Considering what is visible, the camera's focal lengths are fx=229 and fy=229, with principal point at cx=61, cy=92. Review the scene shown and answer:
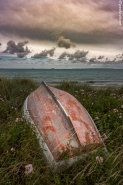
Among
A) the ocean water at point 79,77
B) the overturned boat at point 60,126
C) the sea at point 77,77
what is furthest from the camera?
the ocean water at point 79,77

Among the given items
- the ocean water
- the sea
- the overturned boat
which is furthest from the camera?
the ocean water

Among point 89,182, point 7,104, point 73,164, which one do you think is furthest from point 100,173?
point 7,104

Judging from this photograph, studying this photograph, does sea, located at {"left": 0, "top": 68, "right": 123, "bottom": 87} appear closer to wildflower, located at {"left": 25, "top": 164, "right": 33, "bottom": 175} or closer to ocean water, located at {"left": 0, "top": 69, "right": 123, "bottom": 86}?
ocean water, located at {"left": 0, "top": 69, "right": 123, "bottom": 86}

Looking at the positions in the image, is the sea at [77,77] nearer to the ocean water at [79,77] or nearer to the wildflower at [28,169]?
the ocean water at [79,77]

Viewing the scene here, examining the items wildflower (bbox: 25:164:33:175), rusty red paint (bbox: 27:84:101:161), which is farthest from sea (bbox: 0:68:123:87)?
wildflower (bbox: 25:164:33:175)

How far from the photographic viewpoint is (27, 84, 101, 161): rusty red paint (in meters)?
3.18

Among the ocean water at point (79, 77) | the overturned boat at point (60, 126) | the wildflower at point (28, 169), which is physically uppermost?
the overturned boat at point (60, 126)

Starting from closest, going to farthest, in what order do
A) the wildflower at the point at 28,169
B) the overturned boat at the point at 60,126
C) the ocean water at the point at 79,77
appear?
the wildflower at the point at 28,169, the overturned boat at the point at 60,126, the ocean water at the point at 79,77

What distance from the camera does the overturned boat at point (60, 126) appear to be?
3.08 meters

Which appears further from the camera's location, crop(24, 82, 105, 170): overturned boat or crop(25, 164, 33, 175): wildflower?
crop(24, 82, 105, 170): overturned boat

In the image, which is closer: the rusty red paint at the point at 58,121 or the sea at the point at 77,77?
the rusty red paint at the point at 58,121

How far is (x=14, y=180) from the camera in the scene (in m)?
2.80

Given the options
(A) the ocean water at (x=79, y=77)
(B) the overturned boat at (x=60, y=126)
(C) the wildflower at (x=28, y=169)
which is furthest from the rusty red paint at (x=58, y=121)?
(A) the ocean water at (x=79, y=77)

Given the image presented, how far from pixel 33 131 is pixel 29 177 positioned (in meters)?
0.78
